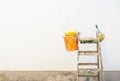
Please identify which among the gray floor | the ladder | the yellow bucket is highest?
the yellow bucket

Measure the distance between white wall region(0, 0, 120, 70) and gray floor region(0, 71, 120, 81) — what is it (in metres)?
0.09

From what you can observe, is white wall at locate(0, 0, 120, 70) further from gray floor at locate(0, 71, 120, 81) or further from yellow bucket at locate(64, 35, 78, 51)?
yellow bucket at locate(64, 35, 78, 51)

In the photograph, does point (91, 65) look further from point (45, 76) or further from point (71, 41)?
point (45, 76)

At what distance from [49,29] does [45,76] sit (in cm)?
88

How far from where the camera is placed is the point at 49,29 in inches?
156

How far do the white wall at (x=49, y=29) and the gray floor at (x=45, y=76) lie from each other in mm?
90

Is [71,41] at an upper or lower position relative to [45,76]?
upper

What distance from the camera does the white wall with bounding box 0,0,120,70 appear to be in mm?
3809

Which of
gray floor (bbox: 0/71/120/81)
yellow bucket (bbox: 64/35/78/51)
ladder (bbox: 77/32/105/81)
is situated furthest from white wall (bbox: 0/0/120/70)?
yellow bucket (bbox: 64/35/78/51)

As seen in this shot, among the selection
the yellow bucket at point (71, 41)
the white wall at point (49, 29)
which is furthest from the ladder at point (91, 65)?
the white wall at point (49, 29)

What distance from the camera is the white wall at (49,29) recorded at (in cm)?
381

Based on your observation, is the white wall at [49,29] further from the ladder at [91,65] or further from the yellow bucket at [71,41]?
the yellow bucket at [71,41]

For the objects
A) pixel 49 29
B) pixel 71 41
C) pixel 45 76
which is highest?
pixel 49 29

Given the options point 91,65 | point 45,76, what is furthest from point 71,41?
point 45,76
